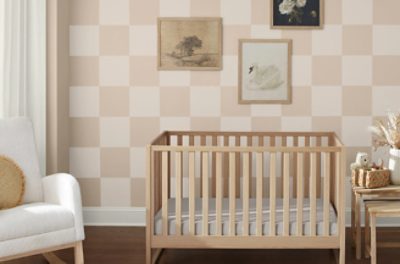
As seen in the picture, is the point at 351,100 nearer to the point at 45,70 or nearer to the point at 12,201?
the point at 45,70

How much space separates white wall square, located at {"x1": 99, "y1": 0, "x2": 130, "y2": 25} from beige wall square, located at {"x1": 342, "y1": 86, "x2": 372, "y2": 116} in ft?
5.17

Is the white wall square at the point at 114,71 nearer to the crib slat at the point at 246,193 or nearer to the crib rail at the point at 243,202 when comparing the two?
the crib rail at the point at 243,202

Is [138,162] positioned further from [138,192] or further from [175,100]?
[175,100]

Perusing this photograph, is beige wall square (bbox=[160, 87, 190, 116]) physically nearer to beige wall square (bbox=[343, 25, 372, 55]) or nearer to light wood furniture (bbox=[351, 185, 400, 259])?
beige wall square (bbox=[343, 25, 372, 55])

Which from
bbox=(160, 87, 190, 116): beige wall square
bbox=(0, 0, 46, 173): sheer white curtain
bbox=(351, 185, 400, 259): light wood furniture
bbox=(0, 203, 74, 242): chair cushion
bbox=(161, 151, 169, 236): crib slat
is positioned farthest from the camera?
bbox=(160, 87, 190, 116): beige wall square

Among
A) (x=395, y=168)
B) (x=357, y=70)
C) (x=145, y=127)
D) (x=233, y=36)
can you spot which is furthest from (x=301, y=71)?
(x=145, y=127)

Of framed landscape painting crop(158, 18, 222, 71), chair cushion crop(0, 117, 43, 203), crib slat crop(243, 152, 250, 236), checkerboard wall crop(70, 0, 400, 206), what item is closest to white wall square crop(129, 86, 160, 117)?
A: checkerboard wall crop(70, 0, 400, 206)

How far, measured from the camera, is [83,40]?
4387 mm

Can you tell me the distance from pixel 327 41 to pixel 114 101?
1.51 m

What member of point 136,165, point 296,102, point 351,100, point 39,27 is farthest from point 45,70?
point 351,100

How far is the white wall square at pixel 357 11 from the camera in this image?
14.2 ft

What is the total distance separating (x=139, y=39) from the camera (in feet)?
14.4

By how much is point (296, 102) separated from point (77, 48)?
1538 millimetres

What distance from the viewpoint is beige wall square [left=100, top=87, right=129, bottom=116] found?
14.5 ft
